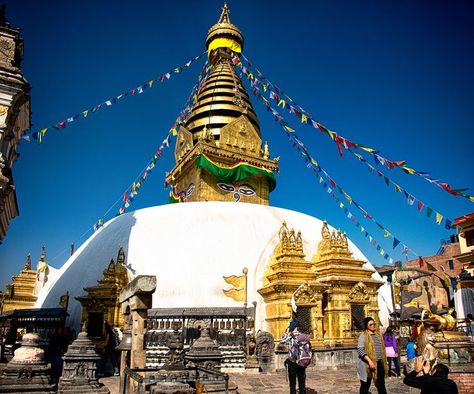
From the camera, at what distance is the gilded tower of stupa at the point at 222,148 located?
74.7ft

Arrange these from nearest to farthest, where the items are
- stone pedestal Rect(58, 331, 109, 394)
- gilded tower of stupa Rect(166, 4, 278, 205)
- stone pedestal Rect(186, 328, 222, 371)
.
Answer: stone pedestal Rect(58, 331, 109, 394)
stone pedestal Rect(186, 328, 222, 371)
gilded tower of stupa Rect(166, 4, 278, 205)

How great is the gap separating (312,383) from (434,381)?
20.8 feet

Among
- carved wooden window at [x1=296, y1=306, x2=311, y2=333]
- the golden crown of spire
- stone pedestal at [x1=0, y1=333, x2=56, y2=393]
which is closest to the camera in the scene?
stone pedestal at [x1=0, y1=333, x2=56, y2=393]

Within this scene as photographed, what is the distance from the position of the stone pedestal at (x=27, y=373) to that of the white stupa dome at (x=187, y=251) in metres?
6.23

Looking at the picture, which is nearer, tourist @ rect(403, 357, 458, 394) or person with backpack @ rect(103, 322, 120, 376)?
tourist @ rect(403, 357, 458, 394)

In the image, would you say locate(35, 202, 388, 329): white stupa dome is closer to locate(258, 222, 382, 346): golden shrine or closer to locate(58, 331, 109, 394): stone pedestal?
locate(258, 222, 382, 346): golden shrine

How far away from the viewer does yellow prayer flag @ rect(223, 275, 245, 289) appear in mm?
14188

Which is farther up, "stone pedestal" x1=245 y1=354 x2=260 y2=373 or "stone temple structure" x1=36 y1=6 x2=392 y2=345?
"stone temple structure" x1=36 y1=6 x2=392 y2=345

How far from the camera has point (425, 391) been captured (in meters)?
3.54

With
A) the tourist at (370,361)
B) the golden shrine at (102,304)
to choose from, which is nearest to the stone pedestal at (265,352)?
the golden shrine at (102,304)

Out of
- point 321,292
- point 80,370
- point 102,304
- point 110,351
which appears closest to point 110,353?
point 110,351

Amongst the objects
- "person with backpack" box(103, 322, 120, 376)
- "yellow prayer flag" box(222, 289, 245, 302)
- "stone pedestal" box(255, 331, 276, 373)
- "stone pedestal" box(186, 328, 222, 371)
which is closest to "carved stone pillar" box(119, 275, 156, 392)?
"stone pedestal" box(186, 328, 222, 371)

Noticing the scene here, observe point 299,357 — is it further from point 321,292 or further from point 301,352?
point 321,292

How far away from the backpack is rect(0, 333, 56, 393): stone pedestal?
461 centimetres
